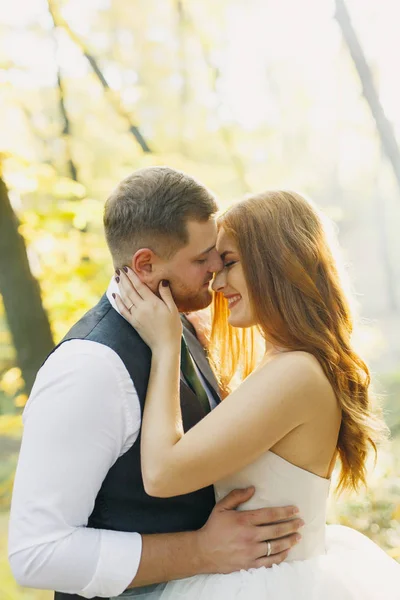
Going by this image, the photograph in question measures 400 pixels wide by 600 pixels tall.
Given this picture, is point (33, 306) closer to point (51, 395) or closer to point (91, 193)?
point (51, 395)

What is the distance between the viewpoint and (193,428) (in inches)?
63.4

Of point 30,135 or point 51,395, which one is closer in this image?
point 51,395

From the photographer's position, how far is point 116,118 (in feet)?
28.1

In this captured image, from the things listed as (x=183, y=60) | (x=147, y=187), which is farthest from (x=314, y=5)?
(x=147, y=187)

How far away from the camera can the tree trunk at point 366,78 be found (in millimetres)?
5566

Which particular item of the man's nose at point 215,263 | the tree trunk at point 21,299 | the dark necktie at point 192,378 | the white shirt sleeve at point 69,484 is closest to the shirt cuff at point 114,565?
the white shirt sleeve at point 69,484

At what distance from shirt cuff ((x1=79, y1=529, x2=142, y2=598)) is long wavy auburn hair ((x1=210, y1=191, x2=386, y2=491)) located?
2.07 ft

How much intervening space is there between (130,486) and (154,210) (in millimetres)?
719

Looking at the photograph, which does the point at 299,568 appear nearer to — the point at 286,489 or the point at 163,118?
the point at 286,489

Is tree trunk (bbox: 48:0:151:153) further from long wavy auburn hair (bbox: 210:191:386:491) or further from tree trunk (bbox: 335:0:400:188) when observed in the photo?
long wavy auburn hair (bbox: 210:191:386:491)

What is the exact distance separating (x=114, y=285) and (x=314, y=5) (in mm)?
8086

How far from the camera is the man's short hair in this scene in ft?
Result: 5.92

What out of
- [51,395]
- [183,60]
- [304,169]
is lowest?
→ [304,169]

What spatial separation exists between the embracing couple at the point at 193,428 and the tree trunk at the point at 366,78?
168 inches
